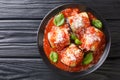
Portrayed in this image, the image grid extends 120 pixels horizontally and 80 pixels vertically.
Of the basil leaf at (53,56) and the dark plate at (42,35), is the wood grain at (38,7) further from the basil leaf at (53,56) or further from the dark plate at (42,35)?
the basil leaf at (53,56)

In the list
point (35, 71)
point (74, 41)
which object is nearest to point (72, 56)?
point (74, 41)

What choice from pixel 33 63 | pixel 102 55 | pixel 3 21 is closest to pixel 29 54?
pixel 33 63

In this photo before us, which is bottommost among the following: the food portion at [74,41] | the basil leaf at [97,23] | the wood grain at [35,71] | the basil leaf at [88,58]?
the wood grain at [35,71]

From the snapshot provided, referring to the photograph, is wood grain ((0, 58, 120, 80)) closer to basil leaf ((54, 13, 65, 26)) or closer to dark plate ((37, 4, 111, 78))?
dark plate ((37, 4, 111, 78))

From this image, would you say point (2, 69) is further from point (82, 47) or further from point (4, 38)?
point (82, 47)

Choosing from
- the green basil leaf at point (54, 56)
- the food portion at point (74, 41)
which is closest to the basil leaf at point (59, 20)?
the food portion at point (74, 41)

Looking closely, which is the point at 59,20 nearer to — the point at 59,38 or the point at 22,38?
the point at 59,38
